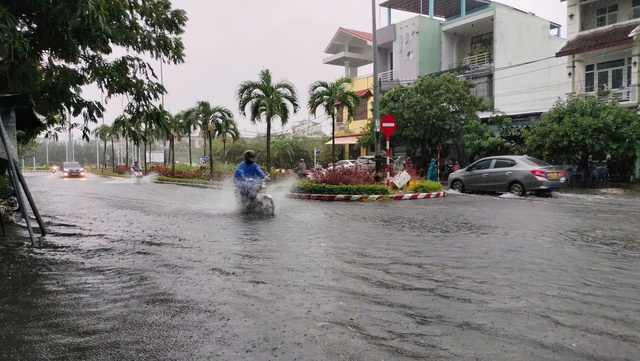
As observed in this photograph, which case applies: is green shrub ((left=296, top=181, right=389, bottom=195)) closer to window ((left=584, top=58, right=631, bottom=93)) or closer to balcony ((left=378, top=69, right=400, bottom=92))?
window ((left=584, top=58, right=631, bottom=93))

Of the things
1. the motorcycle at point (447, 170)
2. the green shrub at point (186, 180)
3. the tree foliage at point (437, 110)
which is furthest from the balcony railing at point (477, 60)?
the green shrub at point (186, 180)

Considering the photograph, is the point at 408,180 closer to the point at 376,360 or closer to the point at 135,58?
the point at 135,58

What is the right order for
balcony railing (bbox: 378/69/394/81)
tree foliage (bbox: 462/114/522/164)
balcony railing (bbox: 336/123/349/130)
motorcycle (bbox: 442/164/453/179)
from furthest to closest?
balcony railing (bbox: 336/123/349/130), balcony railing (bbox: 378/69/394/81), motorcycle (bbox: 442/164/453/179), tree foliage (bbox: 462/114/522/164)

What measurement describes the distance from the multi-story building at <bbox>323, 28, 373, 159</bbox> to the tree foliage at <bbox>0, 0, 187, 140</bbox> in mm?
29556

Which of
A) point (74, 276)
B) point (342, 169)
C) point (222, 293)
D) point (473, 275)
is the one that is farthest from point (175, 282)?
point (342, 169)

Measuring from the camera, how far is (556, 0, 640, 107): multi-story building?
2377 cm

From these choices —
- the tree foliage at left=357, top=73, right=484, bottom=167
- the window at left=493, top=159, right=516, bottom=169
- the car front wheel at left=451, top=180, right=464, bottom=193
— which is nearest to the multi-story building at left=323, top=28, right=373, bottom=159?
the tree foliage at left=357, top=73, right=484, bottom=167

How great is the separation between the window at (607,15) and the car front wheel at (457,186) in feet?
47.4

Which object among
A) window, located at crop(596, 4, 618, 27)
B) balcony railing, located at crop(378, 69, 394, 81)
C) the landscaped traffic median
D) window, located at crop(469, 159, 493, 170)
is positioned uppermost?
window, located at crop(596, 4, 618, 27)

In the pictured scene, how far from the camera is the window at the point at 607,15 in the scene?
25.5m

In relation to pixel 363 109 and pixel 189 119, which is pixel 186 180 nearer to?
pixel 189 119

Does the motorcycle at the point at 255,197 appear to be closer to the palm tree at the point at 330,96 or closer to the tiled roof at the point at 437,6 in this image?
the palm tree at the point at 330,96

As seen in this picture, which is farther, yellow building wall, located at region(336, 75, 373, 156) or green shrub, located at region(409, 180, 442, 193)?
yellow building wall, located at region(336, 75, 373, 156)

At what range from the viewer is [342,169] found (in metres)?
18.2
